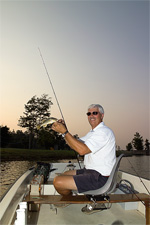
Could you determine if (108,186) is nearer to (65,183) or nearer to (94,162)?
(94,162)

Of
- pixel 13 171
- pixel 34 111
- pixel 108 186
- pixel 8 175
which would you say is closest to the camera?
pixel 108 186

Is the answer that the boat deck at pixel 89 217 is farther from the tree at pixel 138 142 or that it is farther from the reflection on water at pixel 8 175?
the tree at pixel 138 142

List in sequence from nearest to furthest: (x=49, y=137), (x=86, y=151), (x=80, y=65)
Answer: (x=86, y=151), (x=80, y=65), (x=49, y=137)

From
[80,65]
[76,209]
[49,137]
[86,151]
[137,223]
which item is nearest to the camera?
[86,151]

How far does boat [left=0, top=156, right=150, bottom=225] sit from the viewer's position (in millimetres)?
2686

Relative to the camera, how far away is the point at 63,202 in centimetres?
265

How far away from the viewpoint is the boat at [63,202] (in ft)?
8.81

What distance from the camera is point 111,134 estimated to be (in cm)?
275

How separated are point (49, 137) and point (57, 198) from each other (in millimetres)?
38699

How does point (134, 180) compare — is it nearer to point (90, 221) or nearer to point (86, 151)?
point (90, 221)

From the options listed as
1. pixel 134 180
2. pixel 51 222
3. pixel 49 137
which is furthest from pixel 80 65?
pixel 49 137

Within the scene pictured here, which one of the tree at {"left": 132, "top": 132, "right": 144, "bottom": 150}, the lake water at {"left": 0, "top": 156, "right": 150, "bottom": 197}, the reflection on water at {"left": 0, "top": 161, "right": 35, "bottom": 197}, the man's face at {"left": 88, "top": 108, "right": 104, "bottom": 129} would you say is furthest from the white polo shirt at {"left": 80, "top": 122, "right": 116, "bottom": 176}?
the tree at {"left": 132, "top": 132, "right": 144, "bottom": 150}

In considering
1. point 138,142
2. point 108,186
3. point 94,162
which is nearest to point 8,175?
point 94,162

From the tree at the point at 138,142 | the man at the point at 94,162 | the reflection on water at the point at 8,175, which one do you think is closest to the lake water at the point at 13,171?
the reflection on water at the point at 8,175
